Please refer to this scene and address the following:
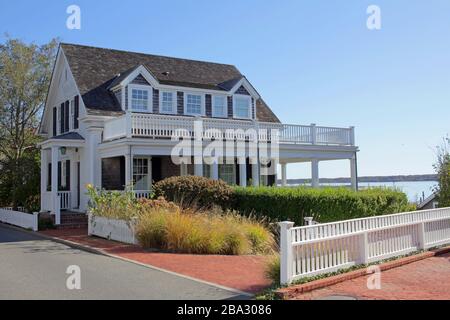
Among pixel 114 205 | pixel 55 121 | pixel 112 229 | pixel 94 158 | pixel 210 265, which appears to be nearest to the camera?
pixel 210 265

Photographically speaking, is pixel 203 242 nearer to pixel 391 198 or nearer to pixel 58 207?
pixel 391 198

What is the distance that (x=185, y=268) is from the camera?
10.2 m

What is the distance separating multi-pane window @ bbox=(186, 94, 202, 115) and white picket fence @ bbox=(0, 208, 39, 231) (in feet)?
31.6

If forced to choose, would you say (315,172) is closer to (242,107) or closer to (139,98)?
(242,107)

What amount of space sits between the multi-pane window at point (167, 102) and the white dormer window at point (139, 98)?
81 centimetres

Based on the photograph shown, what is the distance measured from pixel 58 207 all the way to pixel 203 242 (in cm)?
1051

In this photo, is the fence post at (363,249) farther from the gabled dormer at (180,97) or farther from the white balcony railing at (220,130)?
the gabled dormer at (180,97)

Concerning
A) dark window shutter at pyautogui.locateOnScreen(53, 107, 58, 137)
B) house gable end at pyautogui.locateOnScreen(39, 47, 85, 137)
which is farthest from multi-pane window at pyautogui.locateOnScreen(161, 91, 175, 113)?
dark window shutter at pyautogui.locateOnScreen(53, 107, 58, 137)

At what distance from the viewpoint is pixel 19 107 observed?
26453mm

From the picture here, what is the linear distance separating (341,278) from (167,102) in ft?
58.1

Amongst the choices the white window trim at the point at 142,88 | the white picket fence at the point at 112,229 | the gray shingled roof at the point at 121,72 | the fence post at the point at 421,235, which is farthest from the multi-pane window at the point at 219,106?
the fence post at the point at 421,235

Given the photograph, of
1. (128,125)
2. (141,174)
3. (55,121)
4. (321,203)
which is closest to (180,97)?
(141,174)

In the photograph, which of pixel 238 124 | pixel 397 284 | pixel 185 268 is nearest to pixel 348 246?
pixel 397 284
